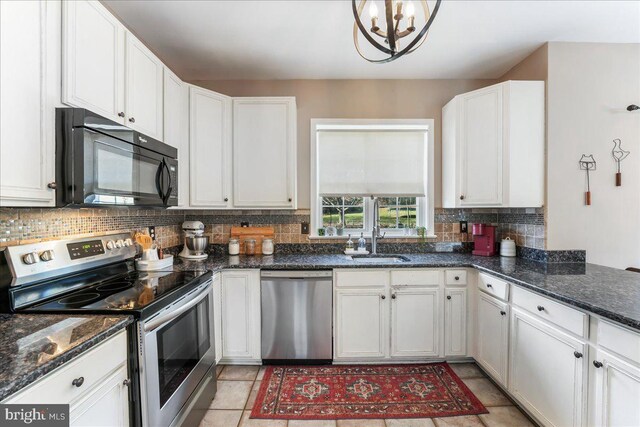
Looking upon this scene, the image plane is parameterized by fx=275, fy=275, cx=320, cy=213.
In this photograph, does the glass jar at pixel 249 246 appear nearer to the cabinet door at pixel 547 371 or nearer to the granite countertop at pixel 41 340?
the granite countertop at pixel 41 340

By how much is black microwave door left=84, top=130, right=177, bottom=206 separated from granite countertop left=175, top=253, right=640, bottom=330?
70 cm

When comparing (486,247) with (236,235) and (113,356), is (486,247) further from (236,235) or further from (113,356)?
(113,356)

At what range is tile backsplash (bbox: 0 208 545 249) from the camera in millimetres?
1496

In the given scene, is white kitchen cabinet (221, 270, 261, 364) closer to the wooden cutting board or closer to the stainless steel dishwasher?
the stainless steel dishwasher

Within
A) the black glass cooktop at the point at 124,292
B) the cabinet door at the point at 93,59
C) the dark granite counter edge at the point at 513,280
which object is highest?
the cabinet door at the point at 93,59

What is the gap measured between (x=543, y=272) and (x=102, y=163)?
113 inches

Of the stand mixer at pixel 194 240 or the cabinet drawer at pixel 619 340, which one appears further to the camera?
the stand mixer at pixel 194 240

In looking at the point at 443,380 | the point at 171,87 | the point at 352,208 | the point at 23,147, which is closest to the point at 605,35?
the point at 352,208

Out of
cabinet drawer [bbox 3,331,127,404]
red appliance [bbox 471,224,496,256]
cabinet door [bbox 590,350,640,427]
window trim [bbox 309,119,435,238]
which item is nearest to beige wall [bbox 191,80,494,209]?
window trim [bbox 309,119,435,238]

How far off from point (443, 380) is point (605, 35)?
3016 millimetres

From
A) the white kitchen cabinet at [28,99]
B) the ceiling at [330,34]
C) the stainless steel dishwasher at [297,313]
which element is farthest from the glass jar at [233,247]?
the ceiling at [330,34]

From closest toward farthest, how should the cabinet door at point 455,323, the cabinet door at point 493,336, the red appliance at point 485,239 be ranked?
the cabinet door at point 493,336 → the cabinet door at point 455,323 → the red appliance at point 485,239

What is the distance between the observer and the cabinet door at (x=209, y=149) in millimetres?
2439

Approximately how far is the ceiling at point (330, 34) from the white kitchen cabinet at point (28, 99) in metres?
0.93
